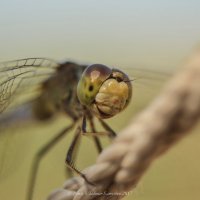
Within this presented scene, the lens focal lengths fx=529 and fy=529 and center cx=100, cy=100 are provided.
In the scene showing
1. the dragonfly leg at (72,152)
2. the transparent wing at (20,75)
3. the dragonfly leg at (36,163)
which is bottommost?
the dragonfly leg at (36,163)

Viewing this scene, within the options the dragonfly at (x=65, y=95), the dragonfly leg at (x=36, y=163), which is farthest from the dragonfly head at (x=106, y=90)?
the dragonfly leg at (x=36, y=163)

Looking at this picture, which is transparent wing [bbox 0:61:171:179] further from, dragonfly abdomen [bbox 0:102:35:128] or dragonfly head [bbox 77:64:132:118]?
dragonfly head [bbox 77:64:132:118]

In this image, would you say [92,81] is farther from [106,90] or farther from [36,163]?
[36,163]

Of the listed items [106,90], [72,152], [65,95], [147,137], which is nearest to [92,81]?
[106,90]

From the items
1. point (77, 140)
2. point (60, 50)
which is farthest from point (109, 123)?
point (60, 50)

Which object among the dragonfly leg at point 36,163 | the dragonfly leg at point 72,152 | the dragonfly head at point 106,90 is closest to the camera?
the dragonfly head at point 106,90

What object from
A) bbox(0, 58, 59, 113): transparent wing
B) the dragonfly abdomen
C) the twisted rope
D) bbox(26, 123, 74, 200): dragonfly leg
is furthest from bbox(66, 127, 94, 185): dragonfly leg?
the twisted rope

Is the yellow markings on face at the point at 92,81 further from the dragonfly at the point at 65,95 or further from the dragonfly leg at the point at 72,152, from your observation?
the dragonfly leg at the point at 72,152
